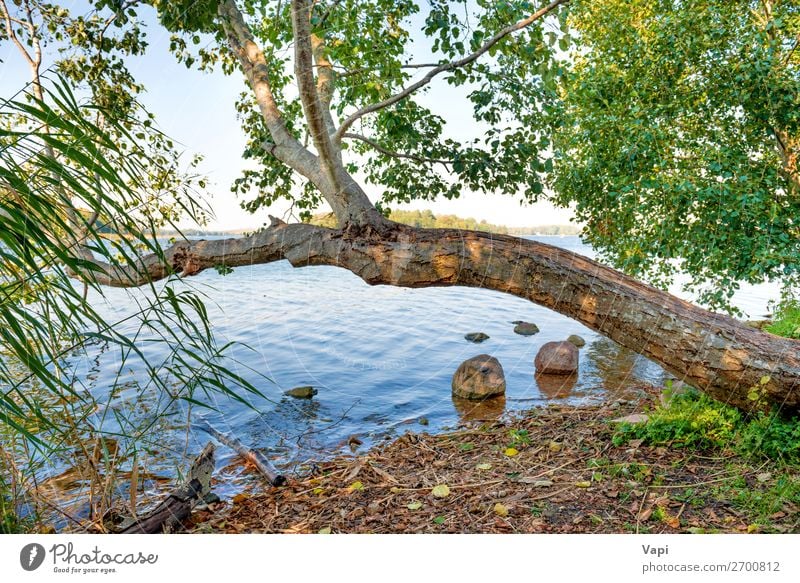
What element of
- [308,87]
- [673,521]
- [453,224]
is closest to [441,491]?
[673,521]

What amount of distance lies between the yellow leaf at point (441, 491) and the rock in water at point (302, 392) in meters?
2.61

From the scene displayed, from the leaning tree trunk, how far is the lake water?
743 mm

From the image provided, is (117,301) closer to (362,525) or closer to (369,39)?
(369,39)

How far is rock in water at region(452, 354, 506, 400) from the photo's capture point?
4.42m

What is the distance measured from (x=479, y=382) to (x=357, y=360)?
159cm

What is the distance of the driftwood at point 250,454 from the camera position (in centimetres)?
A: 279

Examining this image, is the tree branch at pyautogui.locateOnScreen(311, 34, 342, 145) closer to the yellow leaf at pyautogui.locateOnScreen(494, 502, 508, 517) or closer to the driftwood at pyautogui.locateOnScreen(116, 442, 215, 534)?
the driftwood at pyautogui.locateOnScreen(116, 442, 215, 534)

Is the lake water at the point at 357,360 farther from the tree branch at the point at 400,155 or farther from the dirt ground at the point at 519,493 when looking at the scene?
the tree branch at the point at 400,155

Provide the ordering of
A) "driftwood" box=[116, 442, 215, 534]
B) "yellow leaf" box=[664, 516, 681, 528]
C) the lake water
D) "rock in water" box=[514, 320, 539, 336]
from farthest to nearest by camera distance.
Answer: "rock in water" box=[514, 320, 539, 336]
the lake water
"driftwood" box=[116, 442, 215, 534]
"yellow leaf" box=[664, 516, 681, 528]

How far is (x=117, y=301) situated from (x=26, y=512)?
4.13 metres

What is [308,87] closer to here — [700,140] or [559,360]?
[700,140]

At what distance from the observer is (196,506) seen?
247cm

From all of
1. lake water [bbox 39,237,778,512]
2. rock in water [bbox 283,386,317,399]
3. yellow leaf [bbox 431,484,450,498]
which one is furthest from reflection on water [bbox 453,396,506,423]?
yellow leaf [bbox 431,484,450,498]

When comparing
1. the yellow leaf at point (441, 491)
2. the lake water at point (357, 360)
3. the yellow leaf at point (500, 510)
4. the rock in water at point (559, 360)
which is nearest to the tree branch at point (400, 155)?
the lake water at point (357, 360)
